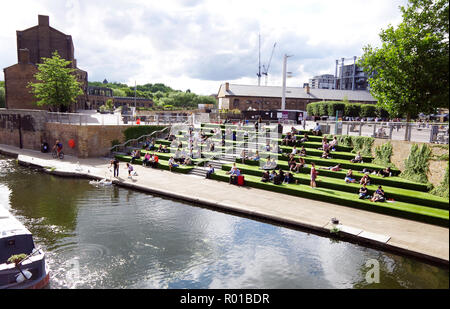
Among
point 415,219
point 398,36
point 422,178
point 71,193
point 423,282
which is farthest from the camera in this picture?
point 71,193

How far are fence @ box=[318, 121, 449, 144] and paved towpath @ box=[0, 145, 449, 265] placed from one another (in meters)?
4.41

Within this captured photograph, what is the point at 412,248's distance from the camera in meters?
10.6

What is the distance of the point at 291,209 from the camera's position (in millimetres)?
15211

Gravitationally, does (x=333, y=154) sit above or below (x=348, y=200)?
above

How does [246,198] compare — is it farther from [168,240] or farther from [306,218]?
[168,240]

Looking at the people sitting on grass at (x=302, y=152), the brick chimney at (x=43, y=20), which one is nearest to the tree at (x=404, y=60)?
the people sitting on grass at (x=302, y=152)

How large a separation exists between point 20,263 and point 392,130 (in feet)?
64.5

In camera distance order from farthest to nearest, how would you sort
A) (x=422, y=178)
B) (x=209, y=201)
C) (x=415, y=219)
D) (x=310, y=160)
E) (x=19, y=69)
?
(x=19, y=69), (x=310, y=160), (x=209, y=201), (x=422, y=178), (x=415, y=219)

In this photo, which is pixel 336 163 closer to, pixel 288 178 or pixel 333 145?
pixel 333 145

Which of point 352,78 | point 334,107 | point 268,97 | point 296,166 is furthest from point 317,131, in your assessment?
point 352,78

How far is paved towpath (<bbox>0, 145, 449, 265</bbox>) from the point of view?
11242 millimetres

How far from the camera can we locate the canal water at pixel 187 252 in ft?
30.2

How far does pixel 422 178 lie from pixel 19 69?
49.0m

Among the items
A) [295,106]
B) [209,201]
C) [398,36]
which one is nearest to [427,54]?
[398,36]
